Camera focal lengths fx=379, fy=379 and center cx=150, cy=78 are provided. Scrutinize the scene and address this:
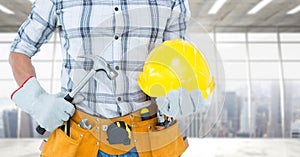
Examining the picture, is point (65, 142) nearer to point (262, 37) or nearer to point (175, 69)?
point (175, 69)

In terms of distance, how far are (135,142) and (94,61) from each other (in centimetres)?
16

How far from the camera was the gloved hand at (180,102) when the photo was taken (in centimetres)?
54

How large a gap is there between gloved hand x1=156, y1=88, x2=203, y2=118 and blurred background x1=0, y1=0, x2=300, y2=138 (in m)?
7.69

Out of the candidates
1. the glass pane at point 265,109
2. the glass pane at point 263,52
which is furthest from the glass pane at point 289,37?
the glass pane at point 265,109

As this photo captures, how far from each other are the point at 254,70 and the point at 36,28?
840 centimetres

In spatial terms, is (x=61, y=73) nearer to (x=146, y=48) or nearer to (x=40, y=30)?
(x=40, y=30)

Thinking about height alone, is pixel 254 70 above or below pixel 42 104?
above

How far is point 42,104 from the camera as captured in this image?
0.70 metres

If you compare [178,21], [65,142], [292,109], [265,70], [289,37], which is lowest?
[292,109]

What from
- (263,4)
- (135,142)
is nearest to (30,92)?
(135,142)

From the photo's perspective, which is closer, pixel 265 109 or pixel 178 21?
pixel 178 21

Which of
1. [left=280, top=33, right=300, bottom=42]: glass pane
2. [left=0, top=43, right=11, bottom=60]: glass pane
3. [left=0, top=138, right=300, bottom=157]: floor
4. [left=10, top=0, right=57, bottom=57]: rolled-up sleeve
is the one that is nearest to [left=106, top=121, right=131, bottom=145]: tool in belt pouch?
[left=10, top=0, right=57, bottom=57]: rolled-up sleeve

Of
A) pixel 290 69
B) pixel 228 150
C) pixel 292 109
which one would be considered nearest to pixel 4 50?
pixel 228 150

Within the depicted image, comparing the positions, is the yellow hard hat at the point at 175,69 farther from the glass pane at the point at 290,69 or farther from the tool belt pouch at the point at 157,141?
the glass pane at the point at 290,69
